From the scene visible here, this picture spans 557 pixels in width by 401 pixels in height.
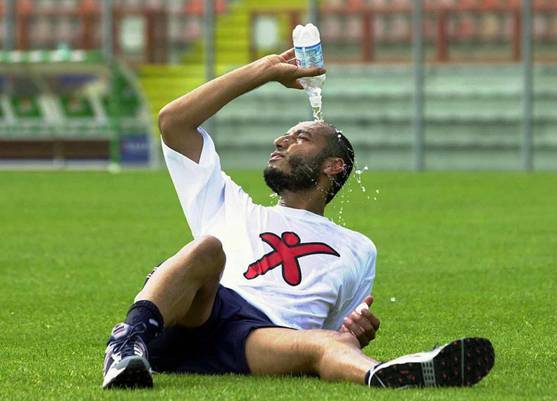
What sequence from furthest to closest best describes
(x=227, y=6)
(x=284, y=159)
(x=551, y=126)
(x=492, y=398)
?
(x=227, y=6) → (x=551, y=126) → (x=284, y=159) → (x=492, y=398)

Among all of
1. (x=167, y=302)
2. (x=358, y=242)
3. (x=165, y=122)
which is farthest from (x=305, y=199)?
(x=167, y=302)

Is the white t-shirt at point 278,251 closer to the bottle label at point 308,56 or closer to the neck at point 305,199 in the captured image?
the neck at point 305,199

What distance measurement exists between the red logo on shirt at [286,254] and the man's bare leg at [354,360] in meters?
0.30

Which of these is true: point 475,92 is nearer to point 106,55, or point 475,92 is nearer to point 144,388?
point 106,55

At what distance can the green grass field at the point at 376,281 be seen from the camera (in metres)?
6.05

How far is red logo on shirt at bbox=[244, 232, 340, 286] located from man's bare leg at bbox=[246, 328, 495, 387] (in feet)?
0.99

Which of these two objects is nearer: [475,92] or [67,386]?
[67,386]

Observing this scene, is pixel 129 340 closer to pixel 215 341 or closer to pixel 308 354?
pixel 215 341

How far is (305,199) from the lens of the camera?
668 cm

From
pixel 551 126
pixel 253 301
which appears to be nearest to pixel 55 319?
pixel 253 301

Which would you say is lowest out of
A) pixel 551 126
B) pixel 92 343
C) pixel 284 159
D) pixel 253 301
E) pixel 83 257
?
pixel 551 126

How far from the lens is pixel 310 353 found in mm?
6082

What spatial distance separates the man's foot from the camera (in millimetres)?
5566

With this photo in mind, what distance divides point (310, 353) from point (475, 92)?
76.3 ft
